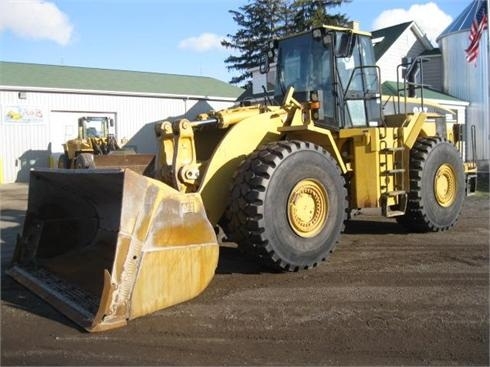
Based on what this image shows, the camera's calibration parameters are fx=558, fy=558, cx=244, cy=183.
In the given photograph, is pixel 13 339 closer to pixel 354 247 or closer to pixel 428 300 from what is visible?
pixel 428 300

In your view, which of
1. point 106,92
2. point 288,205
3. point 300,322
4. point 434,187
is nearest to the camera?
point 300,322

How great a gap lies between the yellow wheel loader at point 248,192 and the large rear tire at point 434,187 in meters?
0.02

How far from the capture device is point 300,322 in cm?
448

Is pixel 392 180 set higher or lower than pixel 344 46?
lower

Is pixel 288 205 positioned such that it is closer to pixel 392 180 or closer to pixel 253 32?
pixel 392 180

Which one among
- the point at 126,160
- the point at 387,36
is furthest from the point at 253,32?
the point at 126,160

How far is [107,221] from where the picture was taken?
571 centimetres

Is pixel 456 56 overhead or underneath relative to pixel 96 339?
overhead

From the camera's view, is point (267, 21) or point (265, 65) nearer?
point (265, 65)

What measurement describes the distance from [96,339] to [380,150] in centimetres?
441

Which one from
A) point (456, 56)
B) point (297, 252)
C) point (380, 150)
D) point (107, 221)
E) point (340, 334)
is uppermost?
point (456, 56)

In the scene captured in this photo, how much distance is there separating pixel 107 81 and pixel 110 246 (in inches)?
921

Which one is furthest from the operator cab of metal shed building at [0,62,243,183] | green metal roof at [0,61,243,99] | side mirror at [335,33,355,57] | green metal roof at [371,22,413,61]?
green metal roof at [0,61,243,99]

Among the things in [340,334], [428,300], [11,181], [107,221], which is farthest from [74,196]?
[11,181]
